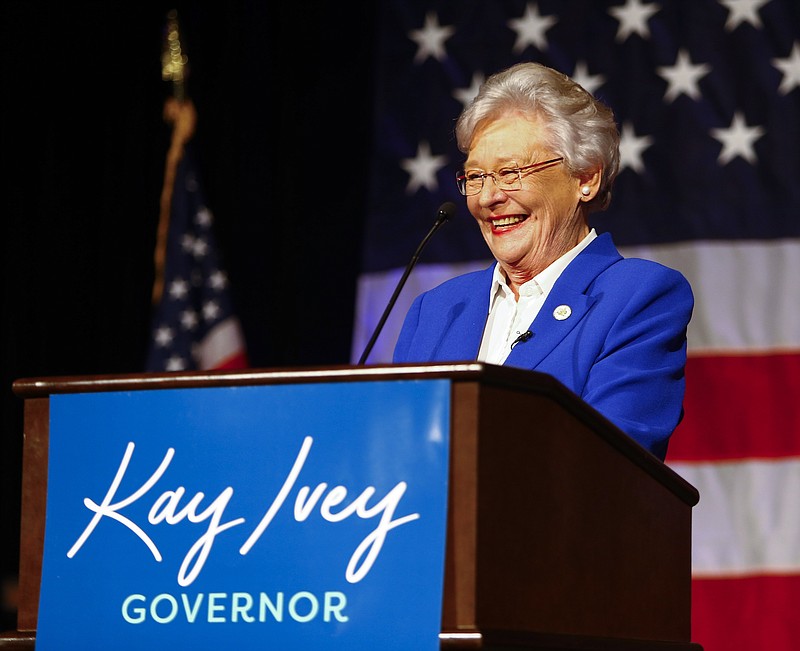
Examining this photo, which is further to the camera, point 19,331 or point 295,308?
point 19,331

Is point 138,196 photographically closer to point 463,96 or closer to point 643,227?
point 463,96

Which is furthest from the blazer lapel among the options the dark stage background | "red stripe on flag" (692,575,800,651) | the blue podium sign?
the dark stage background

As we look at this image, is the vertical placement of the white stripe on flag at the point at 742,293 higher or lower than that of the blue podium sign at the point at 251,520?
higher

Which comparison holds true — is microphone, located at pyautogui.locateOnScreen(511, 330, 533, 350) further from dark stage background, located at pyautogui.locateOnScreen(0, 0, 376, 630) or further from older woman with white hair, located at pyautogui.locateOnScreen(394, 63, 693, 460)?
dark stage background, located at pyautogui.locateOnScreen(0, 0, 376, 630)

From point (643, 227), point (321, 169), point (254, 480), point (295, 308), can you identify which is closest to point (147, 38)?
point (321, 169)

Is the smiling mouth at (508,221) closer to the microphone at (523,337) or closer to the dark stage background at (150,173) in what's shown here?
the microphone at (523,337)

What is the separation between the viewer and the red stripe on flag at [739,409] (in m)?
3.52

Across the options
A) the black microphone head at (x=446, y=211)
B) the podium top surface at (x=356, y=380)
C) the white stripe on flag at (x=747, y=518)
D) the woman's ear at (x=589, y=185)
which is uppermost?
the woman's ear at (x=589, y=185)

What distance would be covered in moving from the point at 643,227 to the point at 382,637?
269 cm

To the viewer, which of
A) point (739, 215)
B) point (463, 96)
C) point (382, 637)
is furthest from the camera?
point (463, 96)

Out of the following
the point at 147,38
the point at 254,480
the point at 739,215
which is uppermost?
the point at 147,38

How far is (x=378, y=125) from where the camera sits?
13.5 ft

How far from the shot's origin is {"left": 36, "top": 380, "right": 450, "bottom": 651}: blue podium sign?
1.26 meters

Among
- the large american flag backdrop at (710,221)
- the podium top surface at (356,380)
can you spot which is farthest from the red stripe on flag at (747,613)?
the podium top surface at (356,380)
